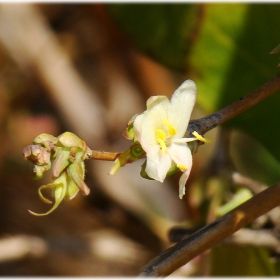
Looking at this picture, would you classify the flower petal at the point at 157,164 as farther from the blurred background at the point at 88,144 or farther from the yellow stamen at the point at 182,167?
the blurred background at the point at 88,144

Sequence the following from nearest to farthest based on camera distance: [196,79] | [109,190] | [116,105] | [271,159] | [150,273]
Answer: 1. [150,273]
2. [196,79]
3. [271,159]
4. [109,190]
5. [116,105]

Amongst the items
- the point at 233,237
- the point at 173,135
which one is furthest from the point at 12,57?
the point at 173,135

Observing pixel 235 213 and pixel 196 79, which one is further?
pixel 196 79

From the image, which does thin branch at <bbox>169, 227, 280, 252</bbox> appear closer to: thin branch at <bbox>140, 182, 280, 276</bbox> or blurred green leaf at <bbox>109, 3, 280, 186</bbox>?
blurred green leaf at <bbox>109, 3, 280, 186</bbox>

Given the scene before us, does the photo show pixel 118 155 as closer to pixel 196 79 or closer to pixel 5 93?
pixel 196 79

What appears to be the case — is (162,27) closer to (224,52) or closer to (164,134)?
(224,52)
